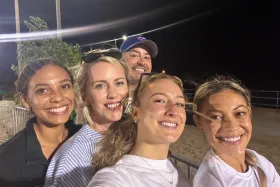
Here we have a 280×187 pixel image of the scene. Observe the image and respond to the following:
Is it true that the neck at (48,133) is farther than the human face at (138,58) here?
No

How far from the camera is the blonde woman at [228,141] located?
1.63m

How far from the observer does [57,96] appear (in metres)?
1.82

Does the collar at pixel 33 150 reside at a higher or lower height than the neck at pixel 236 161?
higher

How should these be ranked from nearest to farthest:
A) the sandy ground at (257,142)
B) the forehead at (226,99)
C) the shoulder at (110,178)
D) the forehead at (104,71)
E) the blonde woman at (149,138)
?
the shoulder at (110,178)
the blonde woman at (149,138)
the forehead at (226,99)
the forehead at (104,71)
the sandy ground at (257,142)

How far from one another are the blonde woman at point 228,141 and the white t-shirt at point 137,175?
161 mm

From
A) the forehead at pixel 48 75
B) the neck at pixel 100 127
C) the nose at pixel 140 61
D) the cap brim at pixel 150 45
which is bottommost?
the neck at pixel 100 127

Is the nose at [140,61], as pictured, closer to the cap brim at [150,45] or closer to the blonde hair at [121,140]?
the cap brim at [150,45]

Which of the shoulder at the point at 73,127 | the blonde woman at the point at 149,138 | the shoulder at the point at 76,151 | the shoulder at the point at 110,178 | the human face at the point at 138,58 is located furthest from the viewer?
the human face at the point at 138,58

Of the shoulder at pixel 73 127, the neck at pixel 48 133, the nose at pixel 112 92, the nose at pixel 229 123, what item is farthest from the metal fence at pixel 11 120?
the nose at pixel 229 123

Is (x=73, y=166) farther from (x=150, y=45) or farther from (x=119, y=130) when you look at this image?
(x=150, y=45)

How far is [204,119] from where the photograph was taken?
5.82 feet

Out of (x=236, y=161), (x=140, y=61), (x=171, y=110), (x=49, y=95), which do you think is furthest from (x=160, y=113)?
(x=140, y=61)

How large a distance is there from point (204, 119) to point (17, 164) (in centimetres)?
116

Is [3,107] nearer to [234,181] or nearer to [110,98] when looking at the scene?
[110,98]
